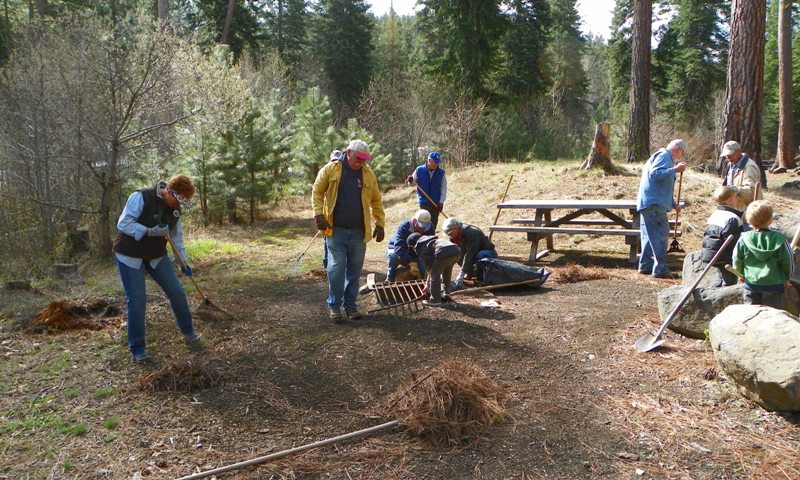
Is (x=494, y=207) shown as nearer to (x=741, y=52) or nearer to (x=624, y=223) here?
(x=624, y=223)

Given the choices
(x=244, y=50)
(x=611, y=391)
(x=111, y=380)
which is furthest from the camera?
(x=244, y=50)

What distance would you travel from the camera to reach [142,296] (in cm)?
468

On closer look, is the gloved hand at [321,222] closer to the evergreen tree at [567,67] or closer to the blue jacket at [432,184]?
the blue jacket at [432,184]

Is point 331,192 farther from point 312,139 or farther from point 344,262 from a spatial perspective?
point 312,139

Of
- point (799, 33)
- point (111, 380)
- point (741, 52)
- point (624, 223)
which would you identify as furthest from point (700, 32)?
point (111, 380)

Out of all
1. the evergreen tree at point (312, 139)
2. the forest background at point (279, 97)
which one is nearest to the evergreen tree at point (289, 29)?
the forest background at point (279, 97)

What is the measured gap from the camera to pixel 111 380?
449cm

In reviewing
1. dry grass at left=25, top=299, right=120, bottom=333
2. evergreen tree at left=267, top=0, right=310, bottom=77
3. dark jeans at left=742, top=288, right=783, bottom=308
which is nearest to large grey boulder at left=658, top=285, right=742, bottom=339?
dark jeans at left=742, top=288, right=783, bottom=308

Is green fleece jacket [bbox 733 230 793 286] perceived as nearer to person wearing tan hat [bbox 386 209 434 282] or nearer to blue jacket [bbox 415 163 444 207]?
person wearing tan hat [bbox 386 209 434 282]

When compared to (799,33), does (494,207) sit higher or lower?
lower

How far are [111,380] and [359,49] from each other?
3053cm

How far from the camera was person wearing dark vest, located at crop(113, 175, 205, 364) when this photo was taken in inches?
178

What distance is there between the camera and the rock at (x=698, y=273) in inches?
211

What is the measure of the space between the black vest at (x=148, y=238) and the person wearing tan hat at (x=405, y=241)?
112 inches
